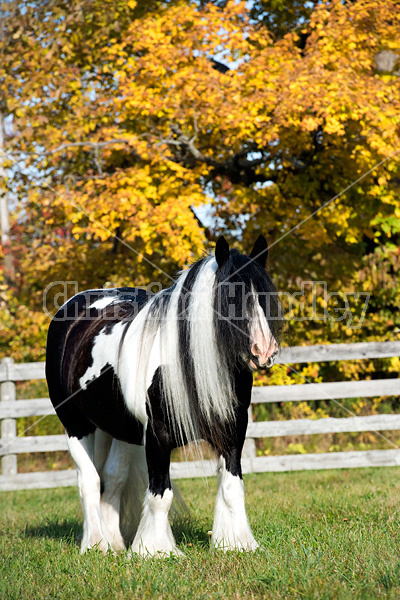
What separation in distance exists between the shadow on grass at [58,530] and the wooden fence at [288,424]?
2.31 m

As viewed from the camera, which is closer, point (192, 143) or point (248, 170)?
point (192, 143)

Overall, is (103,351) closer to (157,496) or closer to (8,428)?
(157,496)

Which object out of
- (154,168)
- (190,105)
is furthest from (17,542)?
(190,105)

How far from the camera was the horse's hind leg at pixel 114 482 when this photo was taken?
432cm

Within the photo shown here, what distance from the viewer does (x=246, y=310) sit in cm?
329

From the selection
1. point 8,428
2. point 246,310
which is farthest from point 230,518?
point 8,428

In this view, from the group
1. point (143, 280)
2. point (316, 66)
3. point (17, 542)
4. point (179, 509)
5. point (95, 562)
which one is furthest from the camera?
point (143, 280)

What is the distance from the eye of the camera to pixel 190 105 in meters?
8.73

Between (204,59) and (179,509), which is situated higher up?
(204,59)

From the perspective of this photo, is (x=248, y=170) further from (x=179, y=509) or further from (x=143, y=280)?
(x=179, y=509)

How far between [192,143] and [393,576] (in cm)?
697

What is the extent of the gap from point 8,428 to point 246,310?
5837mm

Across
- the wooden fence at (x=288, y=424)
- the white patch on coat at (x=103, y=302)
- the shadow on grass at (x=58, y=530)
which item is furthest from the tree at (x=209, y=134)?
the shadow on grass at (x=58, y=530)

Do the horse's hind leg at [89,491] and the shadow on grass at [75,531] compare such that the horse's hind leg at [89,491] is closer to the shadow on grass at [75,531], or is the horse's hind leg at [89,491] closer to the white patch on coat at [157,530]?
the shadow on grass at [75,531]
